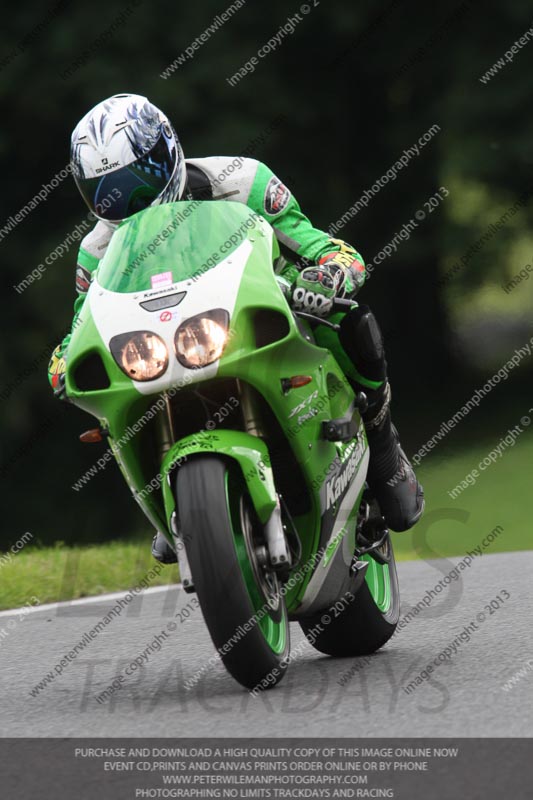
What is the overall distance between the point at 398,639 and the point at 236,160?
185cm

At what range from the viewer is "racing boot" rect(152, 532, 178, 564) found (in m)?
4.75

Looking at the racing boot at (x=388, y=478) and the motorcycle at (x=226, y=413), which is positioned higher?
the motorcycle at (x=226, y=413)

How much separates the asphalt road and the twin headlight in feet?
3.04

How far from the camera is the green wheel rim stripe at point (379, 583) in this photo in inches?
213

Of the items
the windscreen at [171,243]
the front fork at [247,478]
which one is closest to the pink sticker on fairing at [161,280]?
the windscreen at [171,243]

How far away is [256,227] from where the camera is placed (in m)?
4.55

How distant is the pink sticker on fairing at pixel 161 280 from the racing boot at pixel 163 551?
84 cm

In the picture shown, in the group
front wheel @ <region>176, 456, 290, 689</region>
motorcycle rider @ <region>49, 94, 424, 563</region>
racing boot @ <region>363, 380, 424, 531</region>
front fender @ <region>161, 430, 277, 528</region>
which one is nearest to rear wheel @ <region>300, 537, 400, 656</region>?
racing boot @ <region>363, 380, 424, 531</region>

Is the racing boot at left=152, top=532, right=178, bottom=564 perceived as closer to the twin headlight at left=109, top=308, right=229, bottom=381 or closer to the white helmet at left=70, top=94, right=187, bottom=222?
the twin headlight at left=109, top=308, right=229, bottom=381

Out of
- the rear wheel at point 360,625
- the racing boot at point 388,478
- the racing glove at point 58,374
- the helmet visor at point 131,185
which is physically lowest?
the rear wheel at point 360,625
